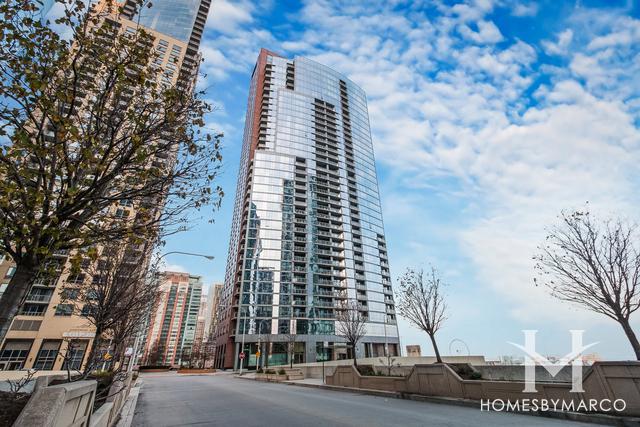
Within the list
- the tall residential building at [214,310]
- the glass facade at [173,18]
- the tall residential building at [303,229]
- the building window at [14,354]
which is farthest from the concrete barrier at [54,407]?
the glass facade at [173,18]

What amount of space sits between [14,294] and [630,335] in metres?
19.0

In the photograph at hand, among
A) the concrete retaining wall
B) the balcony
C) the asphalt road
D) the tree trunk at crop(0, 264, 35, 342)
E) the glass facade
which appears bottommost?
the asphalt road

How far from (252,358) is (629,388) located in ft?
202

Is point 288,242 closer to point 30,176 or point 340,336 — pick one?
point 340,336

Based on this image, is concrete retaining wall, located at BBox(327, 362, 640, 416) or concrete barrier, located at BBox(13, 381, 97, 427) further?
concrete retaining wall, located at BBox(327, 362, 640, 416)

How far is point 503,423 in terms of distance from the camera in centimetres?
771

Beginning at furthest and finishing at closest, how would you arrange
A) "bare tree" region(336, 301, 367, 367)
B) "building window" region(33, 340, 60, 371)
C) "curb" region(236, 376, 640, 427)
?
1. "building window" region(33, 340, 60, 371)
2. "bare tree" region(336, 301, 367, 367)
3. "curb" region(236, 376, 640, 427)

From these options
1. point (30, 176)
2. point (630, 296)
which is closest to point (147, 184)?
Result: point (30, 176)

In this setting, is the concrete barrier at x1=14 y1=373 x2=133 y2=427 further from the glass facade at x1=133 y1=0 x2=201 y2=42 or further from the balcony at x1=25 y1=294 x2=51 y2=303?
the glass facade at x1=133 y1=0 x2=201 y2=42

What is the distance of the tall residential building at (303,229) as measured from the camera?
64.4 m

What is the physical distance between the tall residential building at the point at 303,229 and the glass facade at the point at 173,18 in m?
23.6

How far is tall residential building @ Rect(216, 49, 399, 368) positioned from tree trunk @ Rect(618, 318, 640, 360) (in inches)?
2208

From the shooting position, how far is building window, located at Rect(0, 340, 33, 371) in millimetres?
43688

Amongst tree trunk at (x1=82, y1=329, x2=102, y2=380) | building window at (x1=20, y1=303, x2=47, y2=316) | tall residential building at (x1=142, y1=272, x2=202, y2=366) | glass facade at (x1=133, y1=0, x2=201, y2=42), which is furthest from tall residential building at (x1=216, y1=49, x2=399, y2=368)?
tall residential building at (x1=142, y1=272, x2=202, y2=366)
